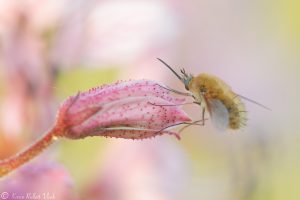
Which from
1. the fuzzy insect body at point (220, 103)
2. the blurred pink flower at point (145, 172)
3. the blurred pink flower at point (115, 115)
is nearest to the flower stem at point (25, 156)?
the blurred pink flower at point (115, 115)

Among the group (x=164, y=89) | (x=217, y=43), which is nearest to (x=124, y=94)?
(x=164, y=89)

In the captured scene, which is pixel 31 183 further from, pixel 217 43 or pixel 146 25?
pixel 217 43

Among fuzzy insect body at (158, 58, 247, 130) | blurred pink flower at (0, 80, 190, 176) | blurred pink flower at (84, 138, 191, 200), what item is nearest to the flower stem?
blurred pink flower at (0, 80, 190, 176)

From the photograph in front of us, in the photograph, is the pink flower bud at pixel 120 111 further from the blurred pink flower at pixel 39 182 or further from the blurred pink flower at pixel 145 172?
the blurred pink flower at pixel 145 172

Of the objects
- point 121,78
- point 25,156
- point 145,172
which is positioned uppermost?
point 25,156

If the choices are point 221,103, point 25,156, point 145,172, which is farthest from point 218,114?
point 145,172

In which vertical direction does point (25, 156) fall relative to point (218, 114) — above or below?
below

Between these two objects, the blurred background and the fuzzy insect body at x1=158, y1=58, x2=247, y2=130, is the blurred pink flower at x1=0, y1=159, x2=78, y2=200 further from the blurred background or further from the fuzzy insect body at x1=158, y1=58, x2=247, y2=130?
the fuzzy insect body at x1=158, y1=58, x2=247, y2=130

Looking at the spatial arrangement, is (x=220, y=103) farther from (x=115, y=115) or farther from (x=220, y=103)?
(x=115, y=115)
